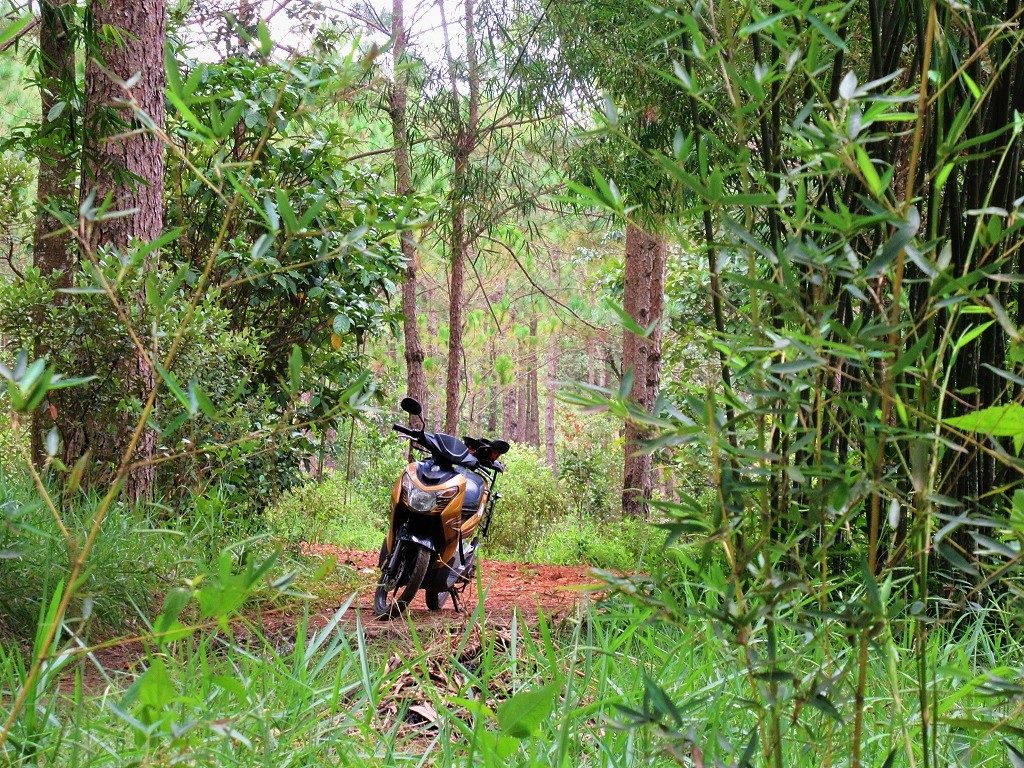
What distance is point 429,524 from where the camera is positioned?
428cm

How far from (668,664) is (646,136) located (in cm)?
361

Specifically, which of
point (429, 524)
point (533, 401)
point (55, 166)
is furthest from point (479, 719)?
point (533, 401)

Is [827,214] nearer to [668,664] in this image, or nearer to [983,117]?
[668,664]

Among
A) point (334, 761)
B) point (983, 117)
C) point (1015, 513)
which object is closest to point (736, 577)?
point (1015, 513)

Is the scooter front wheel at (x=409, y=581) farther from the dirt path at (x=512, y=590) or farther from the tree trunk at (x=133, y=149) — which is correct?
the tree trunk at (x=133, y=149)

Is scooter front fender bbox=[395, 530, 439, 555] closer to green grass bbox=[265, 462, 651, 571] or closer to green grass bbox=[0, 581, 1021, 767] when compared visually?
green grass bbox=[265, 462, 651, 571]

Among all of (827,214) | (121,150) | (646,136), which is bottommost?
(827,214)

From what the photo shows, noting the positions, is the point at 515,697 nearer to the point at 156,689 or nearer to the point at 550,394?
the point at 156,689

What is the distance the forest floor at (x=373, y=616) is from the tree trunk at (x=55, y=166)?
973mm

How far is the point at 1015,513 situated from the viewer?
948 millimetres

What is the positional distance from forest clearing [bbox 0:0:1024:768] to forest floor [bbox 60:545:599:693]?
0.14 feet

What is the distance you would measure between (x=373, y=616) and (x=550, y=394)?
5.79ft

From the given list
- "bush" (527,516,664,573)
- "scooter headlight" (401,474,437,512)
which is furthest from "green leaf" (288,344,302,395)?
"bush" (527,516,664,573)

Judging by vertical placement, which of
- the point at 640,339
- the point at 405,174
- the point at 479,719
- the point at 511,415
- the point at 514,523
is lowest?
the point at 514,523
